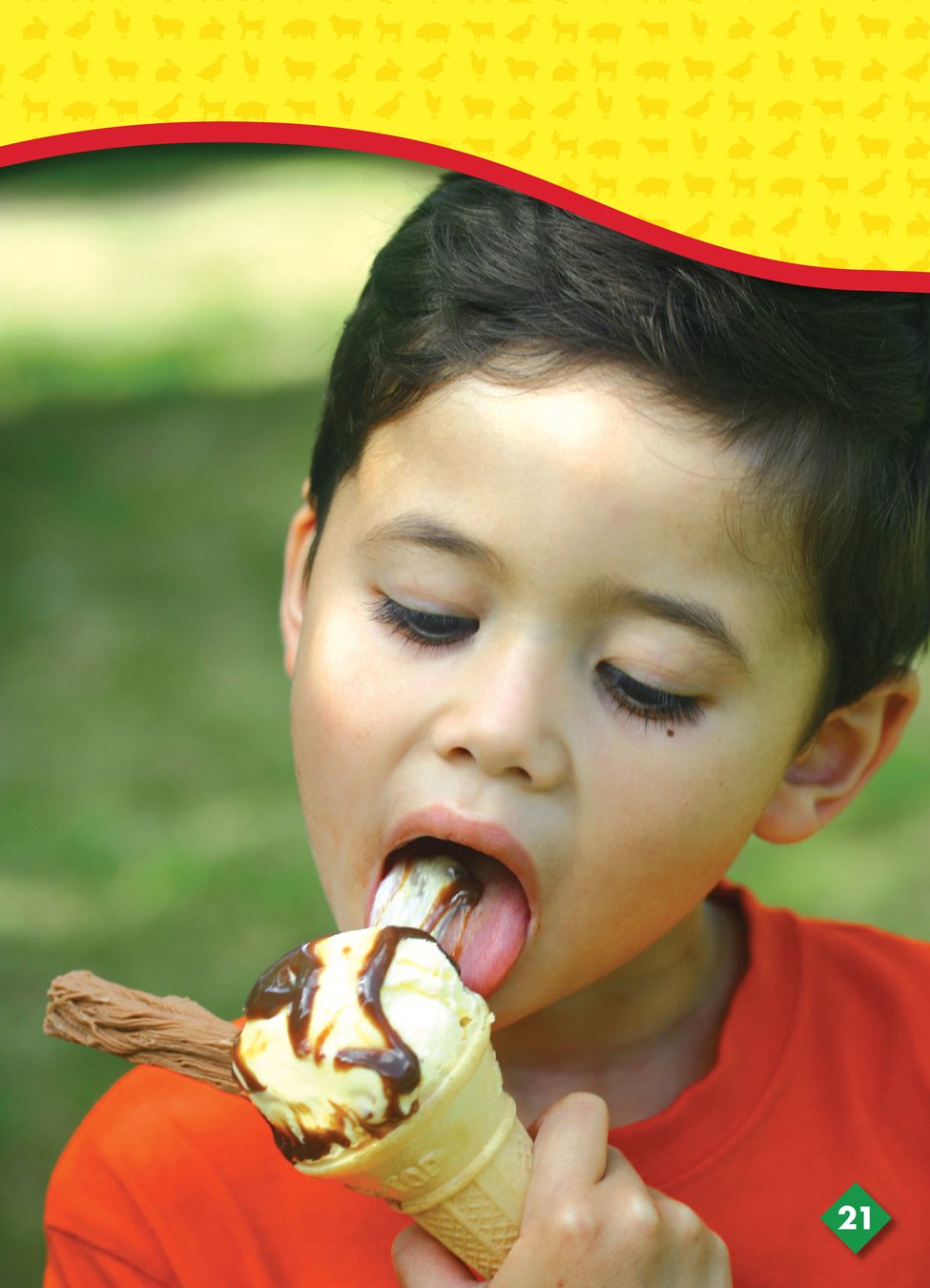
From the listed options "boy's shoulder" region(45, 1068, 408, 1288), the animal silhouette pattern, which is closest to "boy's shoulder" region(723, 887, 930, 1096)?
"boy's shoulder" region(45, 1068, 408, 1288)

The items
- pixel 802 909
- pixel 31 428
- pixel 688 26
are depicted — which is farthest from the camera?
pixel 31 428

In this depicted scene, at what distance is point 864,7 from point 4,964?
2.32 meters

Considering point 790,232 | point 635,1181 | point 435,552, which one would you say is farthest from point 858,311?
point 635,1181

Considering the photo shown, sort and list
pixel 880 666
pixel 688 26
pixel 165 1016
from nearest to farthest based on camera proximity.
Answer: pixel 165 1016, pixel 688 26, pixel 880 666

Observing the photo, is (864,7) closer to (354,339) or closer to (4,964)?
(354,339)

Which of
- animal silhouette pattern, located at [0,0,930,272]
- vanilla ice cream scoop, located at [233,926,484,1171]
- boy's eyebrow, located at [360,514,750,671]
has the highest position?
animal silhouette pattern, located at [0,0,930,272]

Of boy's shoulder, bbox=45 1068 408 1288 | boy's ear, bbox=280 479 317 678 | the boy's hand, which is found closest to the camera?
the boy's hand

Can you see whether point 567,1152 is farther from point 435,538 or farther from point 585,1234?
point 435,538

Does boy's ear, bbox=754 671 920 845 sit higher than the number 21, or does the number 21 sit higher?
boy's ear, bbox=754 671 920 845

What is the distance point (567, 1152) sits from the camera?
1.33 meters

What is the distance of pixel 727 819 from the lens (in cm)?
149

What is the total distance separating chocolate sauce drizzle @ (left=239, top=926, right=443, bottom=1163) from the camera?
3.72ft

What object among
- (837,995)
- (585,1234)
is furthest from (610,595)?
(837,995)

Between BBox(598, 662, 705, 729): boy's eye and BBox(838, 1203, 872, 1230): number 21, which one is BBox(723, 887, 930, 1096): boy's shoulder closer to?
BBox(838, 1203, 872, 1230): number 21
